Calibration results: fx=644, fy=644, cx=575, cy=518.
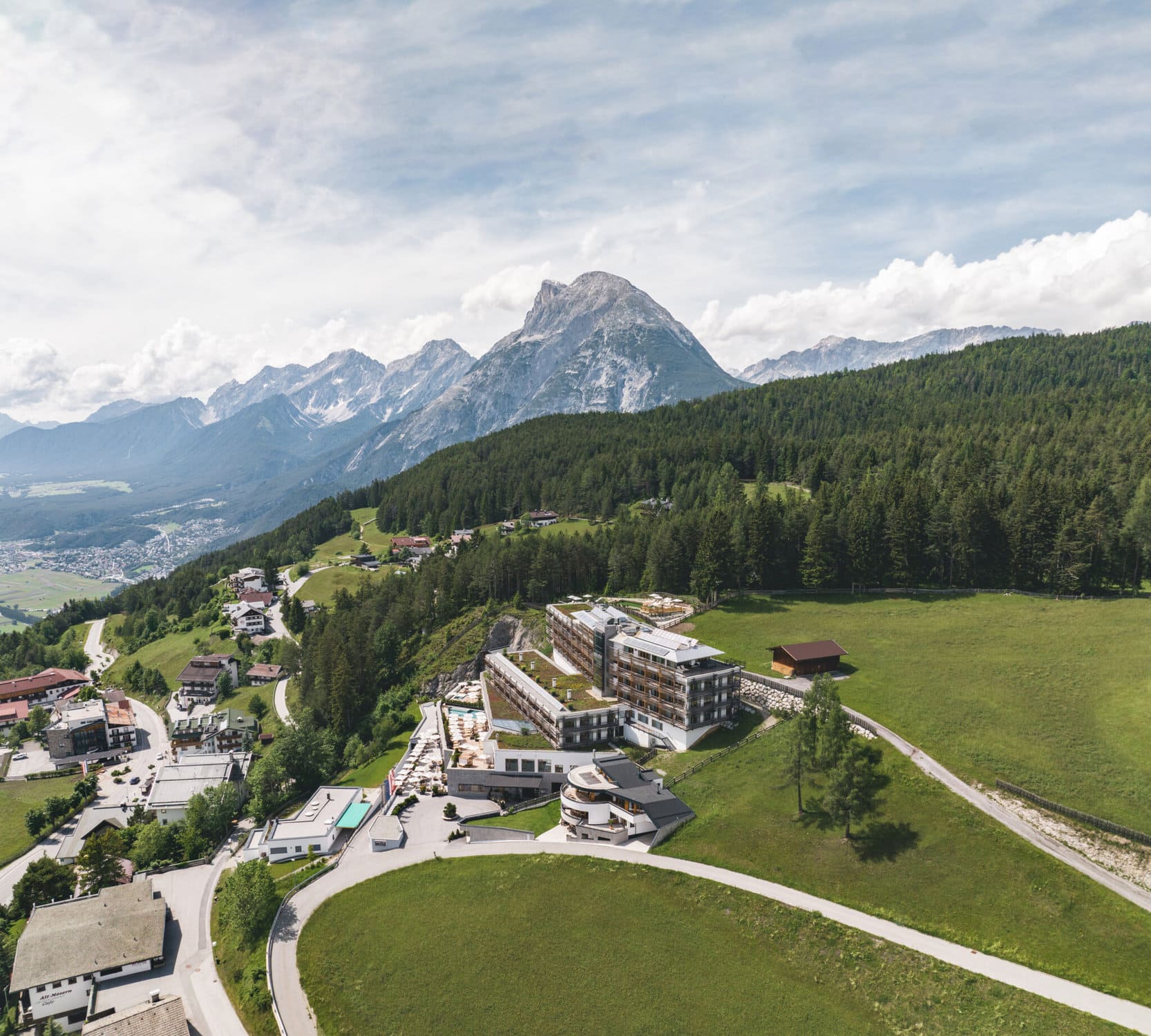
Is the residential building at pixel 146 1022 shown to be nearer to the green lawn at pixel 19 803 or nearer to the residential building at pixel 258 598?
the green lawn at pixel 19 803

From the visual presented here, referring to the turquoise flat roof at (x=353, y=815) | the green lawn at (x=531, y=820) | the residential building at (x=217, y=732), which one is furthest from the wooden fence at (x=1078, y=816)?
the residential building at (x=217, y=732)

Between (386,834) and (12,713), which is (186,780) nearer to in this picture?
→ (386,834)

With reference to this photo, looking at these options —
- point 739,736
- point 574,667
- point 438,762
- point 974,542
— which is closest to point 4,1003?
point 438,762

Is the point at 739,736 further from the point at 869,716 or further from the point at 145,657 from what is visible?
the point at 145,657

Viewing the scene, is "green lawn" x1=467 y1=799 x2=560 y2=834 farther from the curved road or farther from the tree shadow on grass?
the tree shadow on grass

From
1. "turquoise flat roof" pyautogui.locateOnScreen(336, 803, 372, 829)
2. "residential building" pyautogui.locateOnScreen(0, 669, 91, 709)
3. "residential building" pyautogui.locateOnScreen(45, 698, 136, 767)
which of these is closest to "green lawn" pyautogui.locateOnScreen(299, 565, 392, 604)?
"residential building" pyautogui.locateOnScreen(0, 669, 91, 709)

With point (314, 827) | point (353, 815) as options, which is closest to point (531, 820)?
point (353, 815)
